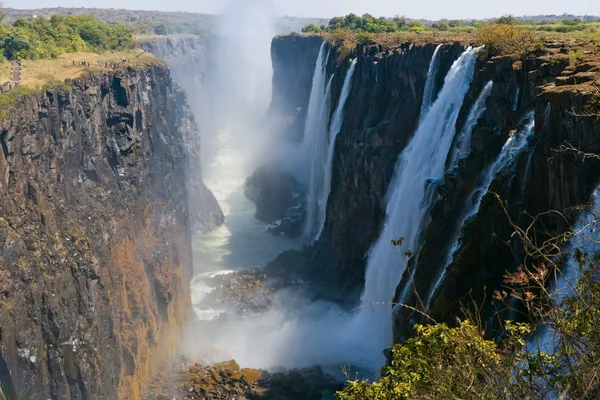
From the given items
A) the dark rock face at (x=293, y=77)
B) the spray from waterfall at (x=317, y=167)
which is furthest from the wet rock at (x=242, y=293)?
the dark rock face at (x=293, y=77)

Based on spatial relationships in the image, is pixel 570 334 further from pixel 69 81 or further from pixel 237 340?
pixel 237 340

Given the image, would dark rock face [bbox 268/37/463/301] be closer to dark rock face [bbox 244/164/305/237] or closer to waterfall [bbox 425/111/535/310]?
dark rock face [bbox 244/164/305/237]

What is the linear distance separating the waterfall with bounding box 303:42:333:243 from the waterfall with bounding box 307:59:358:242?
0.51 m

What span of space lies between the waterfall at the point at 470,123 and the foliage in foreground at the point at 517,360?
16.6 meters

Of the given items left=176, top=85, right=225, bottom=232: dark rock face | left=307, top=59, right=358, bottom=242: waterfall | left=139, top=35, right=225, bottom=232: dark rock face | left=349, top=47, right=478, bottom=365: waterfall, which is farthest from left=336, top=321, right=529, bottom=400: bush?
left=139, top=35, right=225, bottom=232: dark rock face

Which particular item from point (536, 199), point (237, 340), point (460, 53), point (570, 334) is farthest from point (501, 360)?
point (237, 340)

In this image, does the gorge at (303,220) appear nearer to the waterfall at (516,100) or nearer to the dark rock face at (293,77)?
the waterfall at (516,100)

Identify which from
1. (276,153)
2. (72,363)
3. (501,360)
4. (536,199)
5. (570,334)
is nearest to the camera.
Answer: (570,334)

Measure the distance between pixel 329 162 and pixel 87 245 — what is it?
24.7 m

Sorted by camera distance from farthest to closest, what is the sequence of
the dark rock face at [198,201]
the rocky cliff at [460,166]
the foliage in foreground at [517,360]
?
the dark rock face at [198,201] < the rocky cliff at [460,166] < the foliage in foreground at [517,360]

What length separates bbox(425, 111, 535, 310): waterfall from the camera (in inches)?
800

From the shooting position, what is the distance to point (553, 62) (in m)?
21.5

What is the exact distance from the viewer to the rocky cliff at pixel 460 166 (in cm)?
1667

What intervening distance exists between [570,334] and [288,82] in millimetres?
73481
